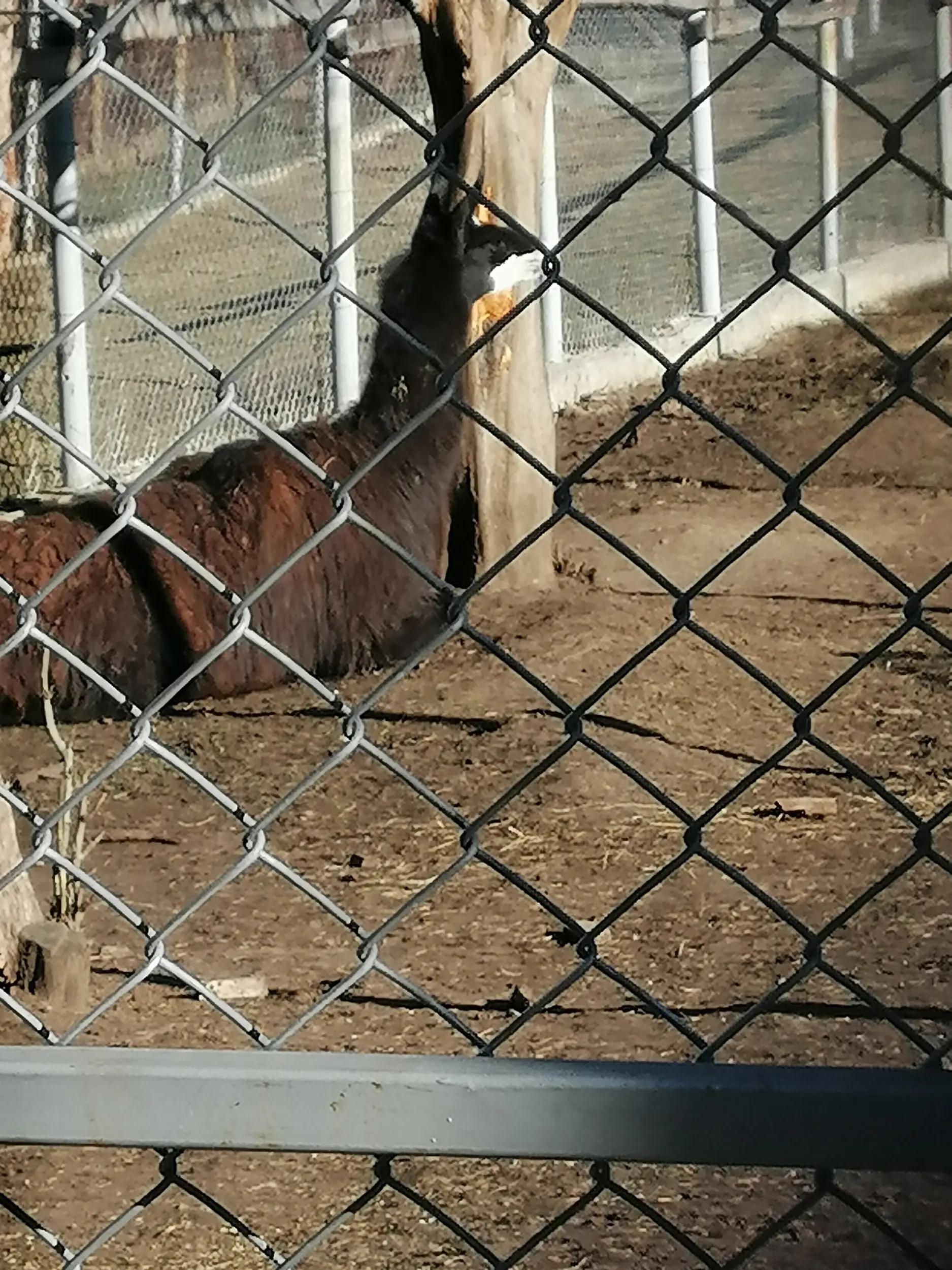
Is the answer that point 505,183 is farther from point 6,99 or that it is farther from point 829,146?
point 829,146

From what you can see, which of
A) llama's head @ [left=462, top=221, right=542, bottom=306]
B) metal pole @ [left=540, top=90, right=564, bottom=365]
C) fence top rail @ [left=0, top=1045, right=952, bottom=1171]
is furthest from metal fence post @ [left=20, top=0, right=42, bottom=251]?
fence top rail @ [left=0, top=1045, right=952, bottom=1171]

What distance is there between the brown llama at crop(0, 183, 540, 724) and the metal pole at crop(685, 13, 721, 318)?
565 cm

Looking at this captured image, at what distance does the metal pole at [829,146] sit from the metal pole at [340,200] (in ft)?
17.6

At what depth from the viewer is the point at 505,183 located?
686 cm

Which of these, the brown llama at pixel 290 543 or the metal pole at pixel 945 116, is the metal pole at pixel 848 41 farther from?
the brown llama at pixel 290 543

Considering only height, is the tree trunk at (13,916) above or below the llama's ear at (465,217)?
below

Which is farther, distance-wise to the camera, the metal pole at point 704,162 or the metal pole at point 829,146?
the metal pole at point 829,146

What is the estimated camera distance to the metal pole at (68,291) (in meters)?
8.35

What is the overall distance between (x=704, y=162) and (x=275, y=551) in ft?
21.8

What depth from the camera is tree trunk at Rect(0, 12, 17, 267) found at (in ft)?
28.9

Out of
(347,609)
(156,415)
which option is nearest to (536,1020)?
(347,609)

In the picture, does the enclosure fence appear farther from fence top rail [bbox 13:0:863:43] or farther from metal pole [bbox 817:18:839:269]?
metal pole [bbox 817:18:839:269]

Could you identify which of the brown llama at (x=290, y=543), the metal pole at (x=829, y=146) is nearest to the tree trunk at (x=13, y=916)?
the brown llama at (x=290, y=543)

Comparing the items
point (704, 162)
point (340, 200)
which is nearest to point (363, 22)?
point (340, 200)
